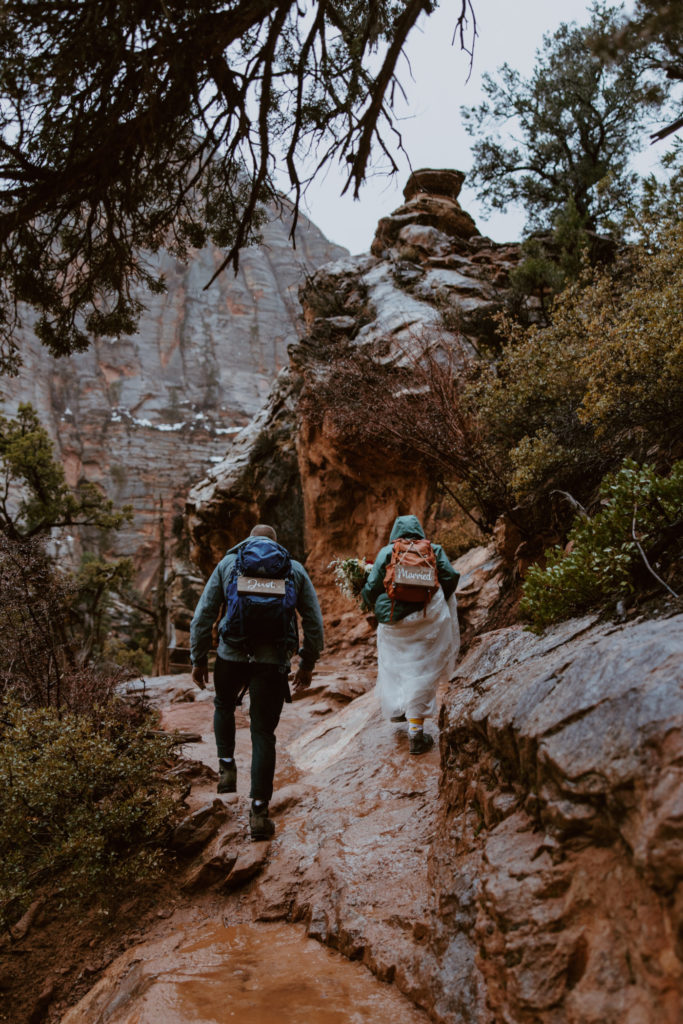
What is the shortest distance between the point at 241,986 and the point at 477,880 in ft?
3.51

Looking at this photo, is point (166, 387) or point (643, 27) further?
point (166, 387)

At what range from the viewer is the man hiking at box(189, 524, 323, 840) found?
3980mm

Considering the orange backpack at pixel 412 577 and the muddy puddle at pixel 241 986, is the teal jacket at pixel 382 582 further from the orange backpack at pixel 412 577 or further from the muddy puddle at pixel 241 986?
the muddy puddle at pixel 241 986

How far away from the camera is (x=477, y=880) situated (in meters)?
2.26

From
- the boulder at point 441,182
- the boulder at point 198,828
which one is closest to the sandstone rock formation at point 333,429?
the boulder at point 441,182

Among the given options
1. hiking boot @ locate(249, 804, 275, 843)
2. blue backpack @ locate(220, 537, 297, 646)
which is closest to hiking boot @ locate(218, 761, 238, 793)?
hiking boot @ locate(249, 804, 275, 843)

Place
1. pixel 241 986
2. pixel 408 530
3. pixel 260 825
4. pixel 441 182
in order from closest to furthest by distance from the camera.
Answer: pixel 241 986 → pixel 260 825 → pixel 408 530 → pixel 441 182

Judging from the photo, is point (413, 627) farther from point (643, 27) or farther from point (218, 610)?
point (643, 27)

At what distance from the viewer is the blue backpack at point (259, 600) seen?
13.1ft

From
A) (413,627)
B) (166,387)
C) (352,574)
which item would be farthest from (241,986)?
(166,387)

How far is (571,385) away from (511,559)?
7.60 ft

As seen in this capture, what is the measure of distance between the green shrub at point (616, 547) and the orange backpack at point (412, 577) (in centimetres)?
143

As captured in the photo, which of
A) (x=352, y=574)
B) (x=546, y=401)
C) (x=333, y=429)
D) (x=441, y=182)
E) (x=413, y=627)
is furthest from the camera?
(x=441, y=182)

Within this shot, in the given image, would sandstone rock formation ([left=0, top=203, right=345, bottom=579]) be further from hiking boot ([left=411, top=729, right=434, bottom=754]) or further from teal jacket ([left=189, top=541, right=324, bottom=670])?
hiking boot ([left=411, top=729, right=434, bottom=754])
